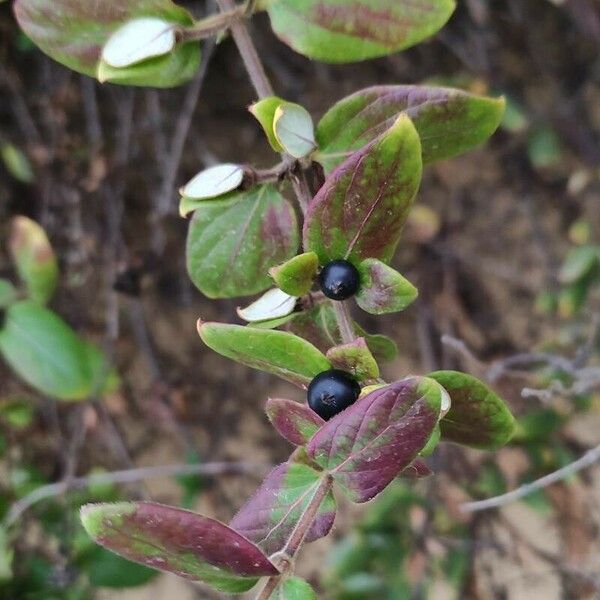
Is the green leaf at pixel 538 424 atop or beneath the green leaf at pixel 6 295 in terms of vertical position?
beneath

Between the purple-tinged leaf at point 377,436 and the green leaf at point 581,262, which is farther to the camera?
the green leaf at point 581,262

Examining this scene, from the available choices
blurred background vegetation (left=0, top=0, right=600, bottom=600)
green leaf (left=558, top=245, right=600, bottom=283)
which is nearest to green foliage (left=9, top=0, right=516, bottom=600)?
blurred background vegetation (left=0, top=0, right=600, bottom=600)

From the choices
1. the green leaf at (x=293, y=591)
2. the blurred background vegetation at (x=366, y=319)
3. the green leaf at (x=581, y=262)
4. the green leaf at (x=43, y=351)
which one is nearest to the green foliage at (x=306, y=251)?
the green leaf at (x=293, y=591)

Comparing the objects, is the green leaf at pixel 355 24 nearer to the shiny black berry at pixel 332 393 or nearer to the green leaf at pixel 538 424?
the shiny black berry at pixel 332 393

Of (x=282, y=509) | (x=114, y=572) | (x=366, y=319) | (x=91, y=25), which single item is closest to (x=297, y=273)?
(x=282, y=509)

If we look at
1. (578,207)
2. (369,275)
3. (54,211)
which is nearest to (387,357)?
(369,275)

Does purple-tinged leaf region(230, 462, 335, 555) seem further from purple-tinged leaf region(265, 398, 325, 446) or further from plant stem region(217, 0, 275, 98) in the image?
plant stem region(217, 0, 275, 98)

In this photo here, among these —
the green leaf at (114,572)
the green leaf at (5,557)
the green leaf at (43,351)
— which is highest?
the green leaf at (43,351)
